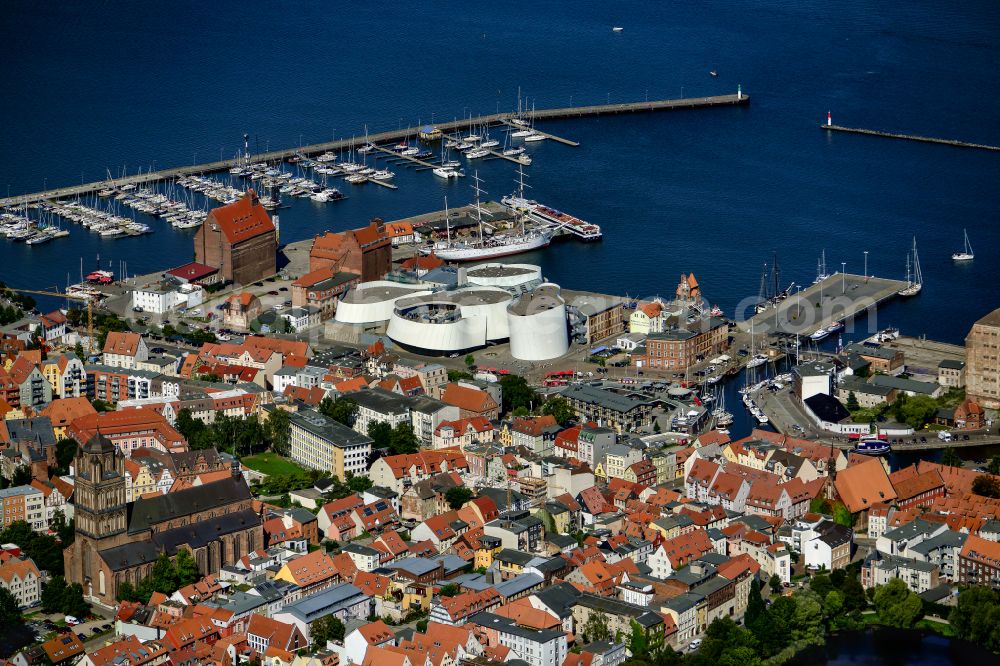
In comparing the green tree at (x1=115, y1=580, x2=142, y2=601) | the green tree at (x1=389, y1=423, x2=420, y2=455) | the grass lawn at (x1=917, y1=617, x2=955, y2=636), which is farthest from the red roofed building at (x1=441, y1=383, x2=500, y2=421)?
the grass lawn at (x1=917, y1=617, x2=955, y2=636)

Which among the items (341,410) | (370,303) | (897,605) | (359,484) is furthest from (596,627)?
(370,303)

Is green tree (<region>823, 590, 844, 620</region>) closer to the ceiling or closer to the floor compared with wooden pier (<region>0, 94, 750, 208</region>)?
closer to the floor

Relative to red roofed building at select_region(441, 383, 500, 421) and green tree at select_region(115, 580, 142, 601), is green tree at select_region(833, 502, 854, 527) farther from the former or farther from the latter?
green tree at select_region(115, 580, 142, 601)

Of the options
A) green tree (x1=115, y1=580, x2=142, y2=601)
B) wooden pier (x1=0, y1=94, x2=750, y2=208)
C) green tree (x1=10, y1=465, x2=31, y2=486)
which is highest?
wooden pier (x1=0, y1=94, x2=750, y2=208)

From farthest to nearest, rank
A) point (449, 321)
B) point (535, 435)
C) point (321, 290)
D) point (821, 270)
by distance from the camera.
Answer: point (821, 270), point (321, 290), point (449, 321), point (535, 435)

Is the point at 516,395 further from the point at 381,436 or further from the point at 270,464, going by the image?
the point at 270,464

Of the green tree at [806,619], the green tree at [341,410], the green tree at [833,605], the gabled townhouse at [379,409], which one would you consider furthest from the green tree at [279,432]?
the green tree at [833,605]

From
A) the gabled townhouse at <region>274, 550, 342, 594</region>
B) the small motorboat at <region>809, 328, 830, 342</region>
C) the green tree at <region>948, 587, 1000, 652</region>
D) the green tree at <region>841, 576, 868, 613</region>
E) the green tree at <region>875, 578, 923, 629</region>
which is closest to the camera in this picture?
the green tree at <region>948, 587, 1000, 652</region>

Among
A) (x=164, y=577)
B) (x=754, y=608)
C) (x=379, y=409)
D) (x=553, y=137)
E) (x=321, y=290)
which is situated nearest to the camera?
(x=754, y=608)
